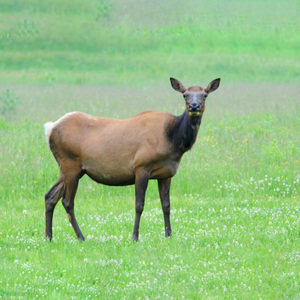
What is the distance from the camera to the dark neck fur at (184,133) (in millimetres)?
9766

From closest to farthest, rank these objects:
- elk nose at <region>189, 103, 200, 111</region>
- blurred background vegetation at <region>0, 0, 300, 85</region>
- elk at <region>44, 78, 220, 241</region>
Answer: elk nose at <region>189, 103, 200, 111</region> → elk at <region>44, 78, 220, 241</region> → blurred background vegetation at <region>0, 0, 300, 85</region>

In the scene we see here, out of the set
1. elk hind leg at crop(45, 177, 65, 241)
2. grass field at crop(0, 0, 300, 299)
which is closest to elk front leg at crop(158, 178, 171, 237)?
grass field at crop(0, 0, 300, 299)

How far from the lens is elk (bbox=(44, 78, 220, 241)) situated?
9.77 m

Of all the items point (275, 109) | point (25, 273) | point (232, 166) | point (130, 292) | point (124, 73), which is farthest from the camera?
point (124, 73)

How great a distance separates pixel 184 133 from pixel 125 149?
0.96 m

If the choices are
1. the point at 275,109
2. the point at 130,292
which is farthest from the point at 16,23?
the point at 130,292

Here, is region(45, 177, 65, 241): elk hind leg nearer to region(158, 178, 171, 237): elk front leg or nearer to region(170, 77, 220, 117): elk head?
region(158, 178, 171, 237): elk front leg

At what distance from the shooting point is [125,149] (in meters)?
9.97

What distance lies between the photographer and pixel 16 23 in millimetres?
38344

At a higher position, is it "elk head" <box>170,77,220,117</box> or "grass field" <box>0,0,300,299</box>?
"elk head" <box>170,77,220,117</box>

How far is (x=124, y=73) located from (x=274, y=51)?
30.3 ft

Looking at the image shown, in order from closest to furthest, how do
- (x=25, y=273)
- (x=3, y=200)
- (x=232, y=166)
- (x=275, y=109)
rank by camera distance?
1. (x=25, y=273)
2. (x=3, y=200)
3. (x=232, y=166)
4. (x=275, y=109)

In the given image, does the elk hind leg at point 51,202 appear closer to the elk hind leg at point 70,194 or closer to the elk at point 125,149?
the elk at point 125,149

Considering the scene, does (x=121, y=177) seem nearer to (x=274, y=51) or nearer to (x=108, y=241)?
(x=108, y=241)
